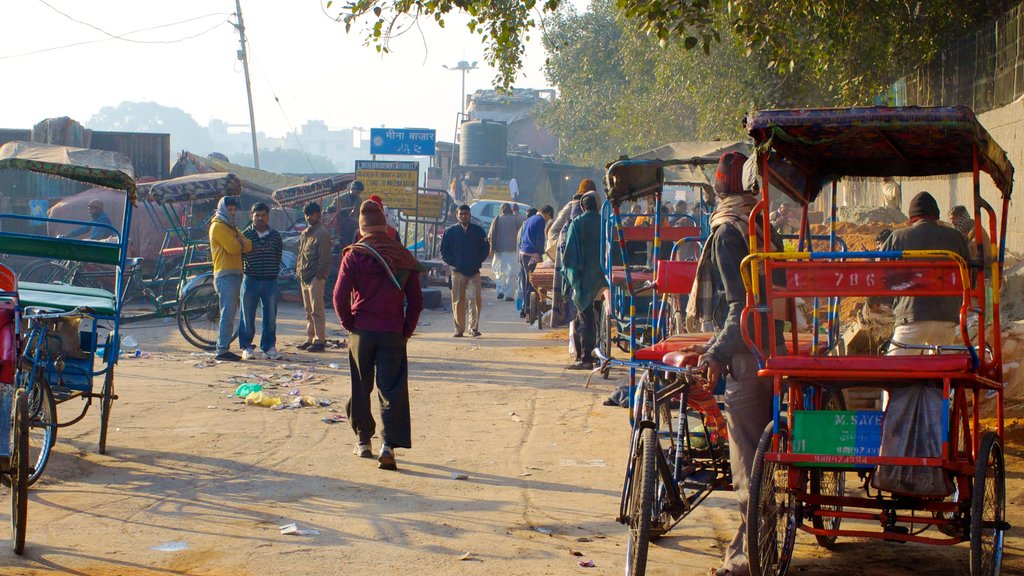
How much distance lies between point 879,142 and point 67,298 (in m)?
5.43

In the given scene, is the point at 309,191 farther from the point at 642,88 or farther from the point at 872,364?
the point at 642,88

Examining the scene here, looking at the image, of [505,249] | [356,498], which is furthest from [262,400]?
[505,249]

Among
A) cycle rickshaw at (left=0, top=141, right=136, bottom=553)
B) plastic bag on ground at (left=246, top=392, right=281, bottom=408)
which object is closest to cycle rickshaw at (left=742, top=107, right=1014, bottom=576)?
cycle rickshaw at (left=0, top=141, right=136, bottom=553)

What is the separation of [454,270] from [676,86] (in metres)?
16.4

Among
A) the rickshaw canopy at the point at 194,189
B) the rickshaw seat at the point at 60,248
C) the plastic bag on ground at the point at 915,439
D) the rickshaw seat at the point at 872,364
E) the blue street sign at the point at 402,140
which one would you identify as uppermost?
the blue street sign at the point at 402,140

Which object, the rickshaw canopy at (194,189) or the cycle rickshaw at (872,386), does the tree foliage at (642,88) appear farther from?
the rickshaw canopy at (194,189)

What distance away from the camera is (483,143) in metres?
51.5

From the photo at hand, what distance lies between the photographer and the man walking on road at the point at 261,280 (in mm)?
13438

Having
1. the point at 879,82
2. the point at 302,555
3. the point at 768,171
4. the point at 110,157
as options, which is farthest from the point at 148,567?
the point at 110,157

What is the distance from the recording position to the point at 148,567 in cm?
546

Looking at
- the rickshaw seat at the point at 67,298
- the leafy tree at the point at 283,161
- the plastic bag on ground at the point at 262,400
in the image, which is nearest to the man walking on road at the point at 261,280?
the plastic bag on ground at the point at 262,400

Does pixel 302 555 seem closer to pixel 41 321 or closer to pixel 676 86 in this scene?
pixel 41 321

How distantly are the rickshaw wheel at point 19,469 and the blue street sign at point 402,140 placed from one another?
25.4 metres

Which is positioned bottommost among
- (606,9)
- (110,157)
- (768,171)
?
(768,171)
